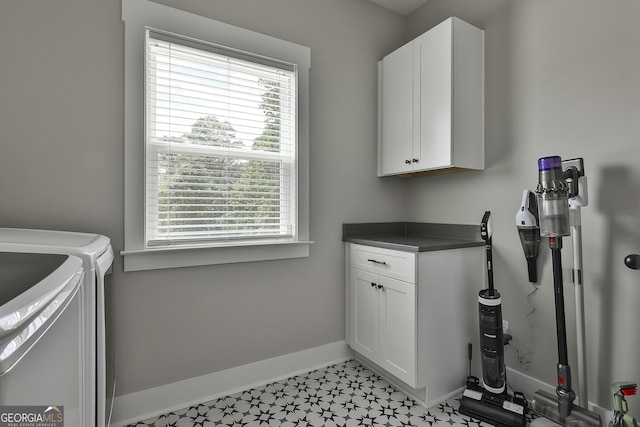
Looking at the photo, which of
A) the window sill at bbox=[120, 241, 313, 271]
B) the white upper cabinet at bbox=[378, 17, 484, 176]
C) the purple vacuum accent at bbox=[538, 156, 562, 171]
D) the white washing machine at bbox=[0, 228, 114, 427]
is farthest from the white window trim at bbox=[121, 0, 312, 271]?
the purple vacuum accent at bbox=[538, 156, 562, 171]

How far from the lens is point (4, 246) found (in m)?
0.97

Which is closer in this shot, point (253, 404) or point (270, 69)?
point (253, 404)

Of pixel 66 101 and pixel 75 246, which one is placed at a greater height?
pixel 66 101

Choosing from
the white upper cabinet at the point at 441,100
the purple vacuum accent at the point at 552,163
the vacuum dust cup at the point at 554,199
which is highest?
the white upper cabinet at the point at 441,100

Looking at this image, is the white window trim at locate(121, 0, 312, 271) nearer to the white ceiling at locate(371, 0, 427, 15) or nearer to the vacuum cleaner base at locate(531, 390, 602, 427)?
the white ceiling at locate(371, 0, 427, 15)

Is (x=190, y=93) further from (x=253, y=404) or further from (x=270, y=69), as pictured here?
(x=253, y=404)

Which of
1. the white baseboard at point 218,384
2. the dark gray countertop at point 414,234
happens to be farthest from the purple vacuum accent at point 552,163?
the white baseboard at point 218,384

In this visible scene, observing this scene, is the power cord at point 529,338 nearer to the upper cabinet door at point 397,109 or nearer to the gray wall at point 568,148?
the gray wall at point 568,148

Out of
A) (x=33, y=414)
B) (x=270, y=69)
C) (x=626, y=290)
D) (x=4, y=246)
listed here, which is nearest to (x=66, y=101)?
(x=4, y=246)

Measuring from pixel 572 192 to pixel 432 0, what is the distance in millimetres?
1974

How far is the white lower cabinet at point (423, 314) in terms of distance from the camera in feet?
6.24

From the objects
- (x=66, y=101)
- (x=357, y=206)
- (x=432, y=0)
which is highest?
(x=432, y=0)

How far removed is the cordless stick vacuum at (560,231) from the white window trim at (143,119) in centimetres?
154

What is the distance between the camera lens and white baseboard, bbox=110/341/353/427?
1.79 m
